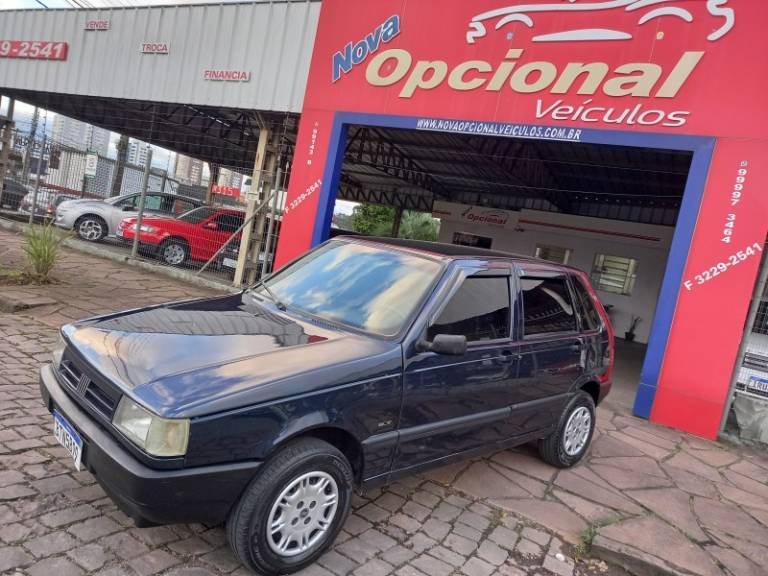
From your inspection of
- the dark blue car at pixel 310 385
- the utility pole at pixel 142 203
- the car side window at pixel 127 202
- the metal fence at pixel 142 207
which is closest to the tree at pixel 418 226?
the metal fence at pixel 142 207

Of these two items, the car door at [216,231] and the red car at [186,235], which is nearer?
the car door at [216,231]

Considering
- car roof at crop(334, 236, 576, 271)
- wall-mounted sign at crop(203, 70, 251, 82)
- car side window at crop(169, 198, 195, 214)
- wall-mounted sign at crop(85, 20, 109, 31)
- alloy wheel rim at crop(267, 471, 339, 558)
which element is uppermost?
wall-mounted sign at crop(85, 20, 109, 31)

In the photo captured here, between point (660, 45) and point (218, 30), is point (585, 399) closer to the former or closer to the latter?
point (660, 45)

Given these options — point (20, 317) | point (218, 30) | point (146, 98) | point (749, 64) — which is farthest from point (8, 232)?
point (749, 64)

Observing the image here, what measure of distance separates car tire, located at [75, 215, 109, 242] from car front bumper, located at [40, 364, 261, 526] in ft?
38.1

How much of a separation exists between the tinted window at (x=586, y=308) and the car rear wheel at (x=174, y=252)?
342 inches

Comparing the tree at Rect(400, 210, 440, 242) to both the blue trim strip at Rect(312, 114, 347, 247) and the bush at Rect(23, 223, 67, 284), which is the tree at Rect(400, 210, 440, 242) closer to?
the blue trim strip at Rect(312, 114, 347, 247)

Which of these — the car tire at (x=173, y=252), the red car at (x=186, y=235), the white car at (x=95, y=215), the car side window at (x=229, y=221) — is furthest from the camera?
the white car at (x=95, y=215)

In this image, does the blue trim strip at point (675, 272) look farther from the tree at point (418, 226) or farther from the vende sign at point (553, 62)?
the tree at point (418, 226)

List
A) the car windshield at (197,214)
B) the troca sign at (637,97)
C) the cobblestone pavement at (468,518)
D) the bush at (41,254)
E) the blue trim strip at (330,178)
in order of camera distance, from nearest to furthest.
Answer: the cobblestone pavement at (468,518) → the troca sign at (637,97) → the bush at (41,254) → the blue trim strip at (330,178) → the car windshield at (197,214)

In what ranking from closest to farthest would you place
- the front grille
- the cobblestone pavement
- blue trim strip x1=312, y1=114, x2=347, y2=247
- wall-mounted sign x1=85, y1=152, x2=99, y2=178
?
the front grille, the cobblestone pavement, blue trim strip x1=312, y1=114, x2=347, y2=247, wall-mounted sign x1=85, y1=152, x2=99, y2=178

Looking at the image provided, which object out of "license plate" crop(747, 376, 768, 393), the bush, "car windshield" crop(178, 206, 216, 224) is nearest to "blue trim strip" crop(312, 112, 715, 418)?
"license plate" crop(747, 376, 768, 393)

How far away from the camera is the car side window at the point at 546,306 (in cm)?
386

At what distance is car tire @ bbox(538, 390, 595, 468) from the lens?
4.40 m
